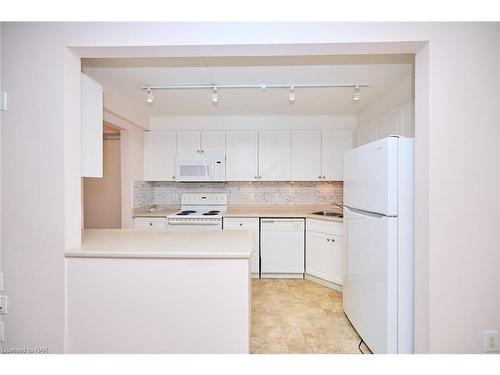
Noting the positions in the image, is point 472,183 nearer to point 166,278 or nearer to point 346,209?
point 346,209

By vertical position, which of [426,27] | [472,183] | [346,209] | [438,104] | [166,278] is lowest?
[166,278]

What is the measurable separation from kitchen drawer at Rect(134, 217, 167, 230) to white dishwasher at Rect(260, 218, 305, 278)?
4.37 ft

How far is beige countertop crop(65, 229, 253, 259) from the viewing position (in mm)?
1590

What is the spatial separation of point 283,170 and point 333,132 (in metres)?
Answer: 0.90

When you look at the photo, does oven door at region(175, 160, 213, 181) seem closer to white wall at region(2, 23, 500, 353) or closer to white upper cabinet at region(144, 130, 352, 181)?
white upper cabinet at region(144, 130, 352, 181)

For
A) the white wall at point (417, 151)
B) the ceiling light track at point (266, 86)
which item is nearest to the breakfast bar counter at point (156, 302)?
the white wall at point (417, 151)

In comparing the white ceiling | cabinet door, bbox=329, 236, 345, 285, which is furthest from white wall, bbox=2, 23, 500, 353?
cabinet door, bbox=329, 236, 345, 285

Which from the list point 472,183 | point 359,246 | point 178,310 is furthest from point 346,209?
A: point 178,310

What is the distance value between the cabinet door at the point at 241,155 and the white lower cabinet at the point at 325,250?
1103 millimetres

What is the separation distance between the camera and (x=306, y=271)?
11.4ft

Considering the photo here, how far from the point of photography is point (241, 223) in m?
3.53

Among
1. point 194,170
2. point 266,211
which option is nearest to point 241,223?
point 266,211

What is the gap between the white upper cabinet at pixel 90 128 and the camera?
5.71 feet

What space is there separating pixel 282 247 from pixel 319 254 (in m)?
0.49
